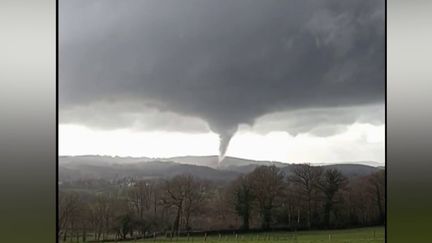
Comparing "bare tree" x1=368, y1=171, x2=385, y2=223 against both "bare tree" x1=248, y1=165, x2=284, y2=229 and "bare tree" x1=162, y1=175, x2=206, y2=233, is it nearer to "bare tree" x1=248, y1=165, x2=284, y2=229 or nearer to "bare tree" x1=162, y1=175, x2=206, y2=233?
"bare tree" x1=248, y1=165, x2=284, y2=229

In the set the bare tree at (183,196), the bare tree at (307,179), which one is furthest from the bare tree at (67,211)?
the bare tree at (307,179)

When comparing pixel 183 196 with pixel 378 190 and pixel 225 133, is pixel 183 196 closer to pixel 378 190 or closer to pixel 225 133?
pixel 225 133

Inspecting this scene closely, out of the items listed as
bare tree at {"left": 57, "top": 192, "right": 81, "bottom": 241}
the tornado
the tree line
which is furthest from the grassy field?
bare tree at {"left": 57, "top": 192, "right": 81, "bottom": 241}

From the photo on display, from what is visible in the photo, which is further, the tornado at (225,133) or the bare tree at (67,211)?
the tornado at (225,133)

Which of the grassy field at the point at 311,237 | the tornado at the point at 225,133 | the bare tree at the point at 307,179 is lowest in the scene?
the grassy field at the point at 311,237

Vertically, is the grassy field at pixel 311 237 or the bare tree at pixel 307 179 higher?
the bare tree at pixel 307 179

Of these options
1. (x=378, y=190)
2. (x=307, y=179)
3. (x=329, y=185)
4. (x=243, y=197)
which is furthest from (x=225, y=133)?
(x=378, y=190)

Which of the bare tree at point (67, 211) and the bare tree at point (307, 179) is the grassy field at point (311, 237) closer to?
the bare tree at point (307, 179)
